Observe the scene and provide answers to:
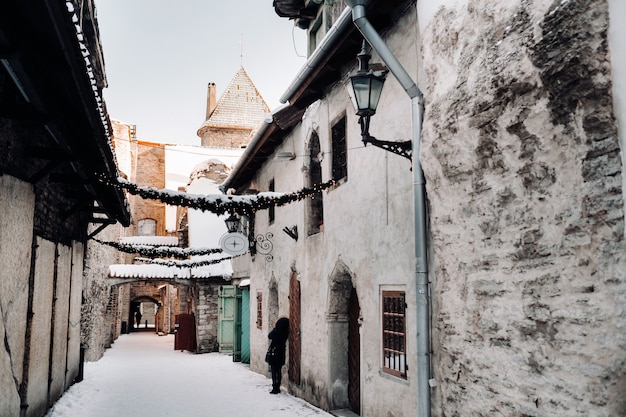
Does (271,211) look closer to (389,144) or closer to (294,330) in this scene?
(294,330)

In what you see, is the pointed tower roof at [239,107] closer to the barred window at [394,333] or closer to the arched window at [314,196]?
the arched window at [314,196]

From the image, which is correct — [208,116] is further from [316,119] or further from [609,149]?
[609,149]

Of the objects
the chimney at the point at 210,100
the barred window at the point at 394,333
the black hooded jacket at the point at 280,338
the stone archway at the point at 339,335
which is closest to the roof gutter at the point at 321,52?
the stone archway at the point at 339,335

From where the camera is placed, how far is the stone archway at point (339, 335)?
8.96 m

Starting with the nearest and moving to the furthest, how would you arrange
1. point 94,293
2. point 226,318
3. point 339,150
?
point 339,150 < point 94,293 < point 226,318

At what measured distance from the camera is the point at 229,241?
1149 centimetres

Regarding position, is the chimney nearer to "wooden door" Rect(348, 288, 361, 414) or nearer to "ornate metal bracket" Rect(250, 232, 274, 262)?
"ornate metal bracket" Rect(250, 232, 274, 262)

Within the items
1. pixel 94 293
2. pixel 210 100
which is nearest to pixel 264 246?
pixel 94 293

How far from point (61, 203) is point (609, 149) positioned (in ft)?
27.6

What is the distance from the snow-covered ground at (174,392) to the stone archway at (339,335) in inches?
15.4

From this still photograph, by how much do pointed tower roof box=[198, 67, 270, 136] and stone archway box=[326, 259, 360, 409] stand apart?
30827mm

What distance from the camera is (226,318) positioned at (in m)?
19.2

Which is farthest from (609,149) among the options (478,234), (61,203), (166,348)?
(166,348)

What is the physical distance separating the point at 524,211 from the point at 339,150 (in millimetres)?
5071
